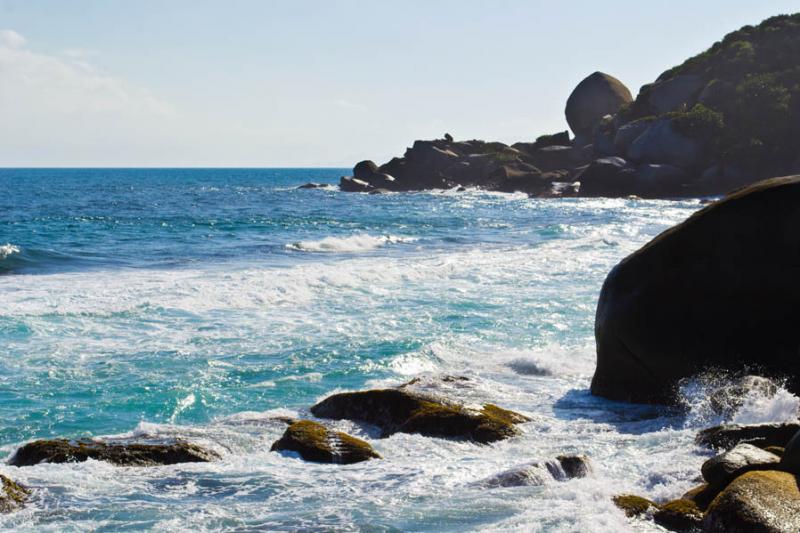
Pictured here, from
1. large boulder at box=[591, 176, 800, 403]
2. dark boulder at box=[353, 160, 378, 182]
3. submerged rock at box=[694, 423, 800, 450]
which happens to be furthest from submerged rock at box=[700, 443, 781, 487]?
dark boulder at box=[353, 160, 378, 182]

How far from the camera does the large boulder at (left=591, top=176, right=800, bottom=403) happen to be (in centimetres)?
1125

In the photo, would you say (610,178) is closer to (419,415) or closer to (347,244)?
(347,244)

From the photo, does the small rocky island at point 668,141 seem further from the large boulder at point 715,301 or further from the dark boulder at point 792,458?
the dark boulder at point 792,458

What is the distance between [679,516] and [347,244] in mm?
29185

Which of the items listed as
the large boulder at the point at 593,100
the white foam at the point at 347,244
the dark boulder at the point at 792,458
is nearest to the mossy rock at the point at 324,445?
the dark boulder at the point at 792,458

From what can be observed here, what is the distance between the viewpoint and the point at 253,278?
24.3 meters

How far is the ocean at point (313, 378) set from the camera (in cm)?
787

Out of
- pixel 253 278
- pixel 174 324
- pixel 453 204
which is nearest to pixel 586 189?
pixel 453 204

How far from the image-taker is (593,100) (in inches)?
3307

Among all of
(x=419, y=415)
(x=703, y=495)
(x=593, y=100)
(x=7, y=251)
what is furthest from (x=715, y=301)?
(x=593, y=100)

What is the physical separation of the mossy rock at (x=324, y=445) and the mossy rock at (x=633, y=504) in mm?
2971

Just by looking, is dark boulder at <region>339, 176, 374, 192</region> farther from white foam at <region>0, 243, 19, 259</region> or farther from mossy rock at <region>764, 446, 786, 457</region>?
mossy rock at <region>764, 446, 786, 457</region>

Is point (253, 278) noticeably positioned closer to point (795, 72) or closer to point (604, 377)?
point (604, 377)

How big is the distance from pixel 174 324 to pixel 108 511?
1040 centimetres
